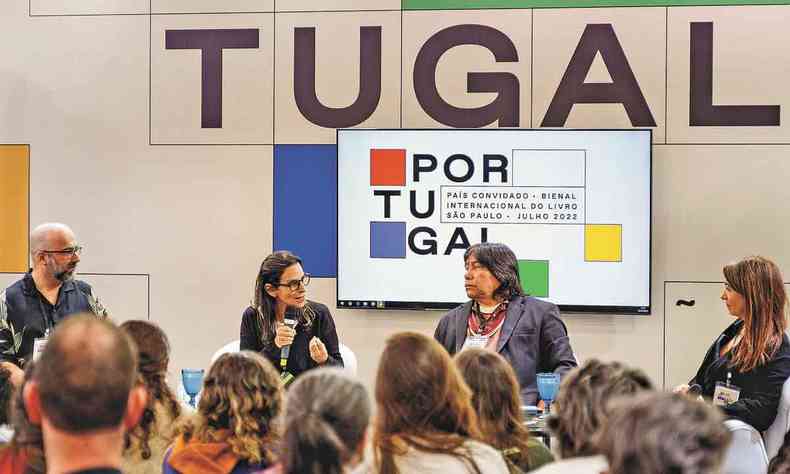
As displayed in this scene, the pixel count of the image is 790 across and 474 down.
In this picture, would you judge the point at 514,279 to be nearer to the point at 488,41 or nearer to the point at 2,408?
the point at 488,41

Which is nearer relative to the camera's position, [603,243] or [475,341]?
[475,341]

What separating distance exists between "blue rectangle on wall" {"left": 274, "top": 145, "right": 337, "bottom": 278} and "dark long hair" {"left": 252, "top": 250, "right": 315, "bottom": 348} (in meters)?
1.19

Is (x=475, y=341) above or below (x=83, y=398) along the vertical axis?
below

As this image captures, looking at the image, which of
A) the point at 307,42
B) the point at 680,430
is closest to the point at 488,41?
the point at 307,42

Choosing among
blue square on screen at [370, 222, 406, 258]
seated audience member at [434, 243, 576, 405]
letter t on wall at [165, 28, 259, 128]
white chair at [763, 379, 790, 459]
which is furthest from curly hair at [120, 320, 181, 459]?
letter t on wall at [165, 28, 259, 128]

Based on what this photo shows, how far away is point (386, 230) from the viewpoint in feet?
18.3

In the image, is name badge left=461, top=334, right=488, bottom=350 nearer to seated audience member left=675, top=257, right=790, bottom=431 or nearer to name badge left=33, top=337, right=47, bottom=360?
seated audience member left=675, top=257, right=790, bottom=431

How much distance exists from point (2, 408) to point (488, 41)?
3460 mm

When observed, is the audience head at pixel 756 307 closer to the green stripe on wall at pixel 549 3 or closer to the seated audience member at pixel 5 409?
the green stripe on wall at pixel 549 3

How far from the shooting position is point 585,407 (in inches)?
82.4

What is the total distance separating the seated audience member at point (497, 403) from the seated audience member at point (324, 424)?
863mm

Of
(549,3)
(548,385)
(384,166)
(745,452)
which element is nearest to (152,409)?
(548,385)

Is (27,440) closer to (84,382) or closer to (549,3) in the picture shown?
(84,382)

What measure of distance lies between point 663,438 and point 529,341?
10.1 feet
